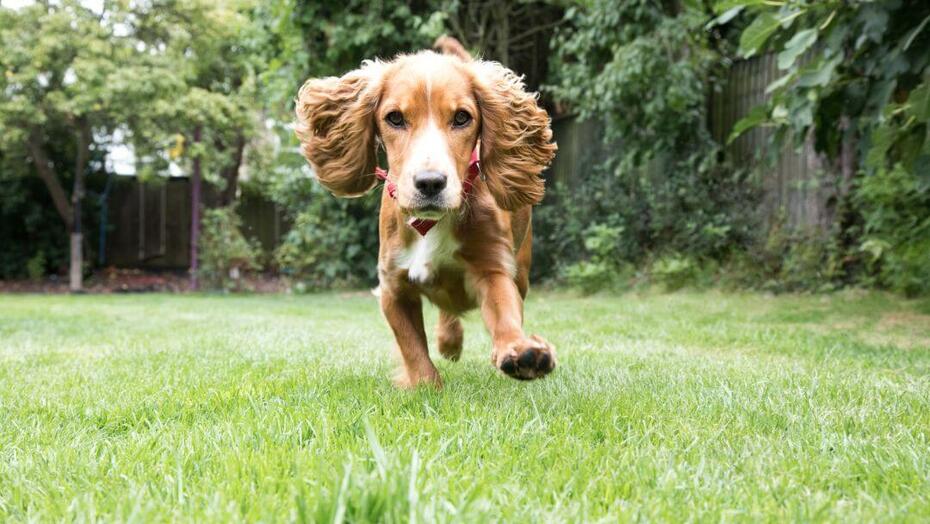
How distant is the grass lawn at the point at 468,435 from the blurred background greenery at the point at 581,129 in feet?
5.24

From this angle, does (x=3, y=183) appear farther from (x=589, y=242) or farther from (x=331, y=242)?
(x=589, y=242)

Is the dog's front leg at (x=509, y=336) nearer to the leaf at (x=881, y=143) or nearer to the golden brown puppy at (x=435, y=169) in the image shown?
the golden brown puppy at (x=435, y=169)

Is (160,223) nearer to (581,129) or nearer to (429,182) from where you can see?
(581,129)

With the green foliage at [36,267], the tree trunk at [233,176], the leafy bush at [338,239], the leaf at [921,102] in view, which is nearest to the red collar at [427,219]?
the leaf at [921,102]

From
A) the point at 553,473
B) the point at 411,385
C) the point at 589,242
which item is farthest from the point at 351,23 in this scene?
the point at 553,473

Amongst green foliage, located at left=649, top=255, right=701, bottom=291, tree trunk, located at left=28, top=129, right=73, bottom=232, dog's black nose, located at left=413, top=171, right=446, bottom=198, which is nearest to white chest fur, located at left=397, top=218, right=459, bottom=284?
dog's black nose, located at left=413, top=171, right=446, bottom=198

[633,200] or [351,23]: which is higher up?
[351,23]

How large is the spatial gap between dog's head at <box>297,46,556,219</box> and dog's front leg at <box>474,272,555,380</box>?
14.9 inches

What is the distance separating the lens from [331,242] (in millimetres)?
12523

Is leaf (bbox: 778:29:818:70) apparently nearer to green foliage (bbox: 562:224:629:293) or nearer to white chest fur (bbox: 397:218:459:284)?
white chest fur (bbox: 397:218:459:284)

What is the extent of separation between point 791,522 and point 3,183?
57.0 feet

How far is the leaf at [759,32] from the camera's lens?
3.95 meters

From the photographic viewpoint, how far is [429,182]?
8.49 ft

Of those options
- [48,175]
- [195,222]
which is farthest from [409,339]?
[48,175]
